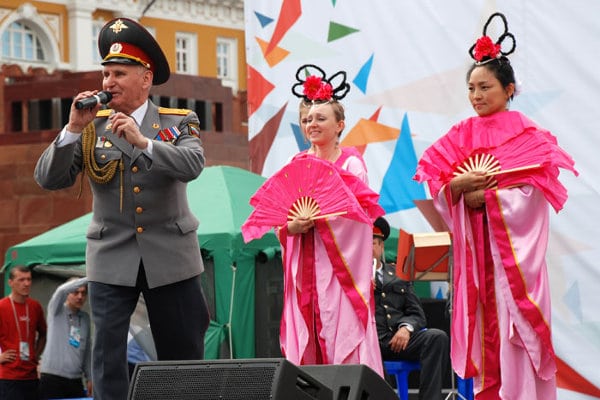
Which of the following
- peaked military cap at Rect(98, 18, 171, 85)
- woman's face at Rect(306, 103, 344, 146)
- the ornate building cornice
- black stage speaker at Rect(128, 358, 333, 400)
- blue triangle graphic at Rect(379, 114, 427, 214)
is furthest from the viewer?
the ornate building cornice

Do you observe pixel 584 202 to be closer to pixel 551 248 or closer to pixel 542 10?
pixel 551 248

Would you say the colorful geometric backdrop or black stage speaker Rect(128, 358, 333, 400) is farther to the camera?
the colorful geometric backdrop

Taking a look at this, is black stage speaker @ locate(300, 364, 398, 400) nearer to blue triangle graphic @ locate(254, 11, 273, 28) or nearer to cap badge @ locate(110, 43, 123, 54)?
cap badge @ locate(110, 43, 123, 54)

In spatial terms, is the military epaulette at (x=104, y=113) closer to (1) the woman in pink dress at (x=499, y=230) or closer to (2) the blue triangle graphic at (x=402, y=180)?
(1) the woman in pink dress at (x=499, y=230)

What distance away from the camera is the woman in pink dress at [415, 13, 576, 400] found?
6047 mm

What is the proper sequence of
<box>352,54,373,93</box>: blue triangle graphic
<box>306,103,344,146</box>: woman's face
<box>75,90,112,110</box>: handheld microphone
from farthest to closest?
<box>352,54,373,93</box>: blue triangle graphic < <box>306,103,344,146</box>: woman's face < <box>75,90,112,110</box>: handheld microphone

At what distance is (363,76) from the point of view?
1034cm

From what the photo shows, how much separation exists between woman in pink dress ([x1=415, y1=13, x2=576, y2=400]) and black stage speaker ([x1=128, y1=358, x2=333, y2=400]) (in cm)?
179

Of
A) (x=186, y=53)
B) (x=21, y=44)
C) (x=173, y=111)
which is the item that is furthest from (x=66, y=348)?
(x=186, y=53)

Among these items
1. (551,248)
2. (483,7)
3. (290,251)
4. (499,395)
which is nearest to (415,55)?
(483,7)

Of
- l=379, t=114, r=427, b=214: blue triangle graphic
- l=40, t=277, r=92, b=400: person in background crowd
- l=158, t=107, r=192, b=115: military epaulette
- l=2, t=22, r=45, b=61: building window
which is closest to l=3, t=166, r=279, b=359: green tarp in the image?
l=40, t=277, r=92, b=400: person in background crowd

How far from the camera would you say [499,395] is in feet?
20.0

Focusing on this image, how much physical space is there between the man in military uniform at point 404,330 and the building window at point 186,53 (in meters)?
38.3

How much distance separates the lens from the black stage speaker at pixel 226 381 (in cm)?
430
